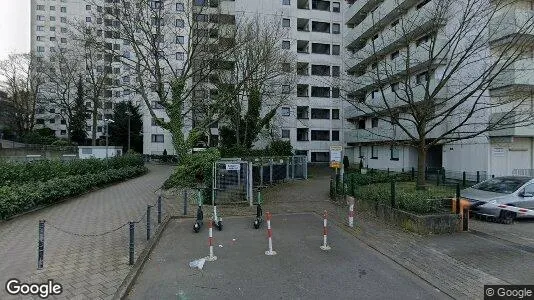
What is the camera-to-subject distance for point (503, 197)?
10625mm

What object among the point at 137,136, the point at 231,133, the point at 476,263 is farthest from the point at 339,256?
the point at 137,136

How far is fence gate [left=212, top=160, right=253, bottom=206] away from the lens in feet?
42.8

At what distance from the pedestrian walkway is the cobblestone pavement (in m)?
5.18

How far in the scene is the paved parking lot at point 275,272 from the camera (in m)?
5.13

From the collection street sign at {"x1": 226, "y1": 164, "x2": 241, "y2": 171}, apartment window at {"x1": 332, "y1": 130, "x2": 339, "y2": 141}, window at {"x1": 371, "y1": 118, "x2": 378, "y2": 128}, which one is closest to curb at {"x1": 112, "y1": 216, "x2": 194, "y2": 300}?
street sign at {"x1": 226, "y1": 164, "x2": 241, "y2": 171}

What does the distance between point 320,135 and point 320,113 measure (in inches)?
106

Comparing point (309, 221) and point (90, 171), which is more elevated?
point (90, 171)

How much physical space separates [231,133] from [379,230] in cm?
2454

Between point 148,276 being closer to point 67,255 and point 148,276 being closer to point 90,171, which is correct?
point 67,255

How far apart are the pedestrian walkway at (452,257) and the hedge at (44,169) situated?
1105 centimetres

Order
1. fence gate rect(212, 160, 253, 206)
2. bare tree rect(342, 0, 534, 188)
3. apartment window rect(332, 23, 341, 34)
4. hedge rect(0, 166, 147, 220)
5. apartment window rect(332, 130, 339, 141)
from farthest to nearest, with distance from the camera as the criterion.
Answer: apartment window rect(332, 23, 341, 34) < apartment window rect(332, 130, 339, 141) < fence gate rect(212, 160, 253, 206) < bare tree rect(342, 0, 534, 188) < hedge rect(0, 166, 147, 220)

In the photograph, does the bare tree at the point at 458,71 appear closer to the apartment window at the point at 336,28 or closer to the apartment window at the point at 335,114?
the apartment window at the point at 335,114

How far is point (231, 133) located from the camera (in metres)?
32.5

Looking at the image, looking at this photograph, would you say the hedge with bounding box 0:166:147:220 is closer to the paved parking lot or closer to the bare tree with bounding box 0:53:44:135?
the paved parking lot
